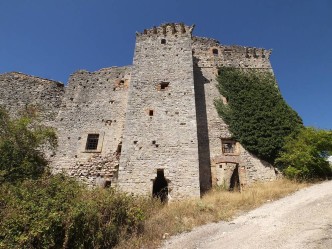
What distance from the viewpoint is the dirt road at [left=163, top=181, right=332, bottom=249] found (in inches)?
242

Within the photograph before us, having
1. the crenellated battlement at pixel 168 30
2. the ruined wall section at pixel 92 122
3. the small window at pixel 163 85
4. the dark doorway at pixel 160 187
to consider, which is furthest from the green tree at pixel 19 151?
the crenellated battlement at pixel 168 30

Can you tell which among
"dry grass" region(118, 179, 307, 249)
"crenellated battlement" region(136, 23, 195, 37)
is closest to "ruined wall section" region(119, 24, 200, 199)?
"crenellated battlement" region(136, 23, 195, 37)

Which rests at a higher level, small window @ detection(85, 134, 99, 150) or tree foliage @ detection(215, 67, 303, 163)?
tree foliage @ detection(215, 67, 303, 163)

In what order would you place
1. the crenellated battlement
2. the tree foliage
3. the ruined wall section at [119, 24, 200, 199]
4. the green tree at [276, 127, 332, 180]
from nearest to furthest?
1. the green tree at [276, 127, 332, 180]
2. the ruined wall section at [119, 24, 200, 199]
3. the tree foliage
4. the crenellated battlement

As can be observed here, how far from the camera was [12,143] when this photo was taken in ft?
40.4

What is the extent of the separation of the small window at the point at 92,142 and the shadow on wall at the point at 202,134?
5830mm

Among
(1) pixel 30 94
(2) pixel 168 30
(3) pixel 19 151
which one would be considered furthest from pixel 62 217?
(2) pixel 168 30

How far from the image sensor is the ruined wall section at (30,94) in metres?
17.3

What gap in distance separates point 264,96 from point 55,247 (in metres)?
13.7

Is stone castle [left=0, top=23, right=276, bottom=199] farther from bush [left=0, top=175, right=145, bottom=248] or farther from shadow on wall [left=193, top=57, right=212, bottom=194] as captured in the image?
bush [left=0, top=175, right=145, bottom=248]

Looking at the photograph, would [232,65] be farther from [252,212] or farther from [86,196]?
[86,196]

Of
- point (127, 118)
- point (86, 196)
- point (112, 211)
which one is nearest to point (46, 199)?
point (86, 196)

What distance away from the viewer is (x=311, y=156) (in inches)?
464

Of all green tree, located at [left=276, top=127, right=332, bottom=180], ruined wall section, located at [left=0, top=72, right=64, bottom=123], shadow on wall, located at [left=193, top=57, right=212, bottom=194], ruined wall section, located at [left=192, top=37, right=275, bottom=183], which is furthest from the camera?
ruined wall section, located at [left=0, top=72, right=64, bottom=123]
